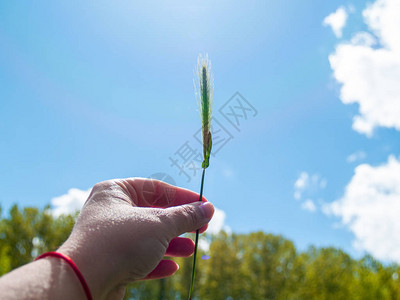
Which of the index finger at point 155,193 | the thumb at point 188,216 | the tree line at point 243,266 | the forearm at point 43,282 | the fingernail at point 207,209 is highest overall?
the tree line at point 243,266

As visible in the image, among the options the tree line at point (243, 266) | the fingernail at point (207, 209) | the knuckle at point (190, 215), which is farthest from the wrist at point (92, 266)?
the tree line at point (243, 266)

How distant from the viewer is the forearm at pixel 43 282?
1.60 m

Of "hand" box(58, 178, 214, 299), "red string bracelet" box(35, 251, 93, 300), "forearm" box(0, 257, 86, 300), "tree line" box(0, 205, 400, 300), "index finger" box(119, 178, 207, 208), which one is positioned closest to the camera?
"forearm" box(0, 257, 86, 300)

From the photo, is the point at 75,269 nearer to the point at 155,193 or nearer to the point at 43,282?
the point at 43,282

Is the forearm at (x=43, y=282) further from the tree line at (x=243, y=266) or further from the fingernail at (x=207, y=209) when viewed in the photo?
the tree line at (x=243, y=266)

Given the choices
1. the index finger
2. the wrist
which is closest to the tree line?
the index finger

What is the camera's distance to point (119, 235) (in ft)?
6.82

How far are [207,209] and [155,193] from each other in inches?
27.1

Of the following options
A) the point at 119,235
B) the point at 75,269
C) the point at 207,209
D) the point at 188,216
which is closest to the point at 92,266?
the point at 75,269

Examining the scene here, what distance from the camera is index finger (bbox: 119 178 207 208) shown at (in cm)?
284

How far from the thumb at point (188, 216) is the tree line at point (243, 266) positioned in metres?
23.3

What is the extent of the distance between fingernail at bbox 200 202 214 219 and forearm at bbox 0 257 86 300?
1034mm

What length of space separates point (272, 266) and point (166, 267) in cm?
2390

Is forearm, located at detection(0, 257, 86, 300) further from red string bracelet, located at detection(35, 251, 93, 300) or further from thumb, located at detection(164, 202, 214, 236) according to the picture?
thumb, located at detection(164, 202, 214, 236)
